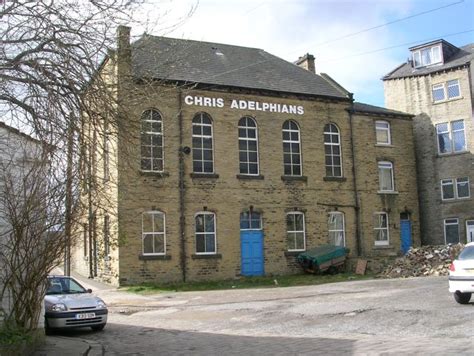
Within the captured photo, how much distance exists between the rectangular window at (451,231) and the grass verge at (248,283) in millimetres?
9923

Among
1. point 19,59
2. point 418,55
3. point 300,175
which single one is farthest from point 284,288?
point 418,55

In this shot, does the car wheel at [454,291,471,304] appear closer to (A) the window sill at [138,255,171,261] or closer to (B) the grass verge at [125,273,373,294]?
(B) the grass verge at [125,273,373,294]

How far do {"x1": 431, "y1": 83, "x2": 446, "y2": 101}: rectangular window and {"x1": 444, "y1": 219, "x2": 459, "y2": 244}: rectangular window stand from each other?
26.1 feet

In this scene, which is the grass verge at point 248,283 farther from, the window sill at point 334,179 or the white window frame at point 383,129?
the white window frame at point 383,129

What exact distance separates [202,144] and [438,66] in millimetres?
18369

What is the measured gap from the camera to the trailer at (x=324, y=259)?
92.8 feet

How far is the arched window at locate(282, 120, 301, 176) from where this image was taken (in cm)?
3038

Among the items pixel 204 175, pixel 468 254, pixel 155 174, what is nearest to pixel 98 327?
pixel 468 254

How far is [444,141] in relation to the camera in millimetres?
35906

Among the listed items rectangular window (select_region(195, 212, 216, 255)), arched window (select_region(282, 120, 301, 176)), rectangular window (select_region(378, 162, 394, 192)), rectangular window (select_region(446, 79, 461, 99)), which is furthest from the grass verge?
rectangular window (select_region(446, 79, 461, 99))

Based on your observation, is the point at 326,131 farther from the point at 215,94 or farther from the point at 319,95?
the point at 215,94

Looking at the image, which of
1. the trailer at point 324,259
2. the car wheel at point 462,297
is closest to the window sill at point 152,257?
the trailer at point 324,259

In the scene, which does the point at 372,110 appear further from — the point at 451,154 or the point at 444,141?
the point at 451,154

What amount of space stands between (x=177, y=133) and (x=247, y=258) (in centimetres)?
723
